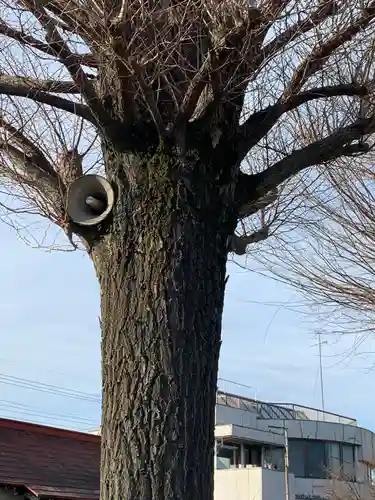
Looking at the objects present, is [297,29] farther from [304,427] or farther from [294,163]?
[304,427]

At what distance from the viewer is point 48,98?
4043 millimetres

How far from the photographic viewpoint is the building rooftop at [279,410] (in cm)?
3062

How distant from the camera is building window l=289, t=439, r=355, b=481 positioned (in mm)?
30297

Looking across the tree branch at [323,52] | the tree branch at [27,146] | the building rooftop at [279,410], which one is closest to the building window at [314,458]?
the building rooftop at [279,410]

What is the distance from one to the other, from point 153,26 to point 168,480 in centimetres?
204

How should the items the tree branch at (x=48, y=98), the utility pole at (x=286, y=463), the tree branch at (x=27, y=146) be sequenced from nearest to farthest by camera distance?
the tree branch at (x=48, y=98)
the tree branch at (x=27, y=146)
the utility pole at (x=286, y=463)

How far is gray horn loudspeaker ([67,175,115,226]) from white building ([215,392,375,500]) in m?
23.9

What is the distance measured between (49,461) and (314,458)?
17.1 meters

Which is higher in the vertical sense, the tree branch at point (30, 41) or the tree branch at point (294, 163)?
the tree branch at point (30, 41)

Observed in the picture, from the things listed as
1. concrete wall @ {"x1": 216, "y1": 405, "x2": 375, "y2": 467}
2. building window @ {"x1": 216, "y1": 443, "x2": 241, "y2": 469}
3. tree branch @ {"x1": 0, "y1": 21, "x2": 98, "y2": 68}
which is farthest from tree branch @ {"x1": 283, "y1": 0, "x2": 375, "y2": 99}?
building window @ {"x1": 216, "y1": 443, "x2": 241, "y2": 469}

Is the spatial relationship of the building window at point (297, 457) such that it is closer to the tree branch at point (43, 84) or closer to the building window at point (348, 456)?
the building window at point (348, 456)

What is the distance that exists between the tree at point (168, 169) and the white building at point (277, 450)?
23.9 meters

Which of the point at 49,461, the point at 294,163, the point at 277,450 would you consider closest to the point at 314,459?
the point at 277,450

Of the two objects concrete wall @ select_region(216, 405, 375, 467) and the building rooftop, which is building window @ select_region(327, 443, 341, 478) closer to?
concrete wall @ select_region(216, 405, 375, 467)
